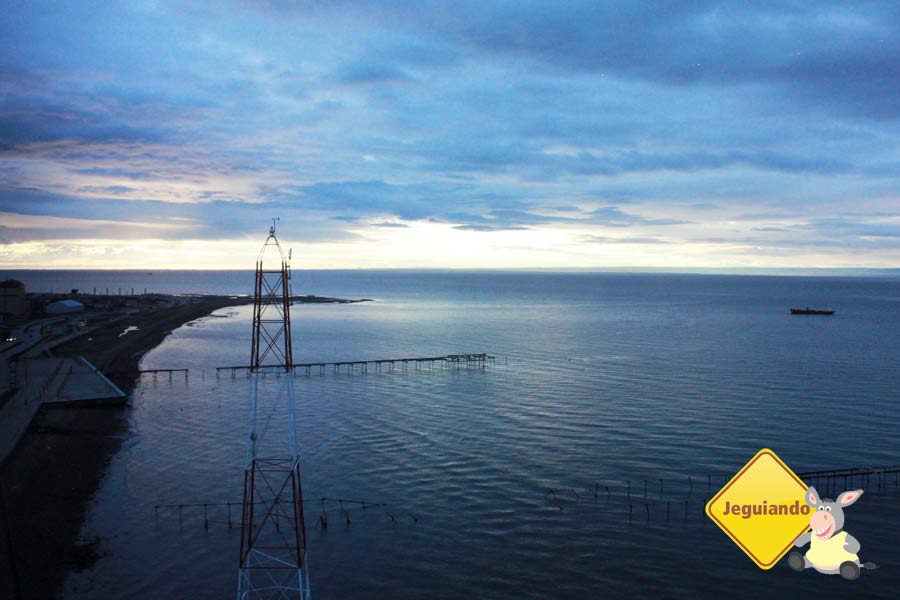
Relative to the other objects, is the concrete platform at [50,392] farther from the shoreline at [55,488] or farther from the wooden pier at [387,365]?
the wooden pier at [387,365]

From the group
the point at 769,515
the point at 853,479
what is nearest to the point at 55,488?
the point at 769,515

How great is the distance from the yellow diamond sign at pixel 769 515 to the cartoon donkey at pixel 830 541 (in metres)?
0.66

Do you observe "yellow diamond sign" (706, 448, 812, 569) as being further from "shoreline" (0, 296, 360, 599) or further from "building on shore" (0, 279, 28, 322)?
"building on shore" (0, 279, 28, 322)

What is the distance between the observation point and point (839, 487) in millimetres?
35750

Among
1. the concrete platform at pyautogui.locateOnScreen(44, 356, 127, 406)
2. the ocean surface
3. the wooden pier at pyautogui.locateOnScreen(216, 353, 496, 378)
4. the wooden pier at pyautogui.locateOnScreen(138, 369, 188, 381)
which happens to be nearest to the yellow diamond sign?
the ocean surface

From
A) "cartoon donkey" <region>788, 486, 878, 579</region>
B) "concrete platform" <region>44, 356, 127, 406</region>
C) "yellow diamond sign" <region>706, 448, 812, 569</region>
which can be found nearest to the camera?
"cartoon donkey" <region>788, 486, 878, 579</region>

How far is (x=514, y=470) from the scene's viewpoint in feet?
128

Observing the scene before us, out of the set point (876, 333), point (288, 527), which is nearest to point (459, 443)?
point (288, 527)

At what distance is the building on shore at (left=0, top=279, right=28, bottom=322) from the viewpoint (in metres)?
120

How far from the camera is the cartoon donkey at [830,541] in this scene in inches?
674

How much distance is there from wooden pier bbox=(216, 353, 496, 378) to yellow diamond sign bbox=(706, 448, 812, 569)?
2142 inches

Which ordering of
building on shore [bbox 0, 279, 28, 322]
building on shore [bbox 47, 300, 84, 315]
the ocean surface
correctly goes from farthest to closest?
building on shore [bbox 47, 300, 84, 315] → building on shore [bbox 0, 279, 28, 322] → the ocean surface

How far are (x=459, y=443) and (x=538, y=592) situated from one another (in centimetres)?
1898

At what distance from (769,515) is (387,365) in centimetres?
6240
